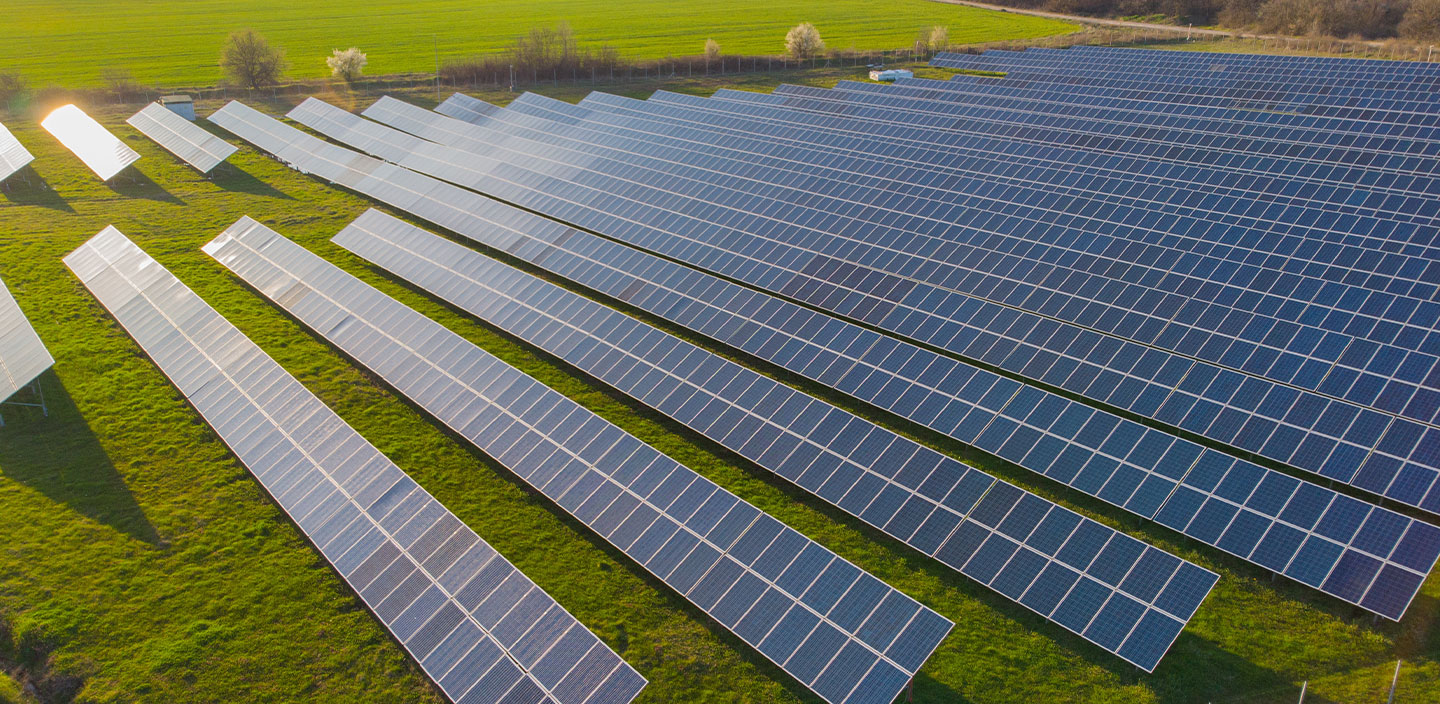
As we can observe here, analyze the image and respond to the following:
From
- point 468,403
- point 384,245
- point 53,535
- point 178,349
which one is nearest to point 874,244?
point 468,403

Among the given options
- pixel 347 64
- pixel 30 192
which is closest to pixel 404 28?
pixel 347 64

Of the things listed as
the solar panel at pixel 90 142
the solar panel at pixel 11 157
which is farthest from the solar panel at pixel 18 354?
the solar panel at pixel 11 157

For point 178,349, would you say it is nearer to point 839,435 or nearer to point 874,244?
point 839,435

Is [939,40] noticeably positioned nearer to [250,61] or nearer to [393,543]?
[250,61]

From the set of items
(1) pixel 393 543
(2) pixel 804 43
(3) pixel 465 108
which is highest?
(2) pixel 804 43

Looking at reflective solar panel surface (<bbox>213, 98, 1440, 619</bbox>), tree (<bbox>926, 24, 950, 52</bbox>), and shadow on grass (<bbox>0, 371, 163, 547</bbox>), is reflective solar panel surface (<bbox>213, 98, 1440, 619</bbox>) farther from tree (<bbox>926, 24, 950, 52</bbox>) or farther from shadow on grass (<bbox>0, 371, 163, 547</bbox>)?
tree (<bbox>926, 24, 950, 52</bbox>)

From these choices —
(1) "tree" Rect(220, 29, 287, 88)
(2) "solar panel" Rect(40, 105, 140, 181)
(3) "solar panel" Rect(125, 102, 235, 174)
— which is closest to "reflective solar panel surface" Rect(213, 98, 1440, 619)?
(3) "solar panel" Rect(125, 102, 235, 174)

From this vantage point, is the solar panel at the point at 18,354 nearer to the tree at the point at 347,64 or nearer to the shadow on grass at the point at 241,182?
the shadow on grass at the point at 241,182
